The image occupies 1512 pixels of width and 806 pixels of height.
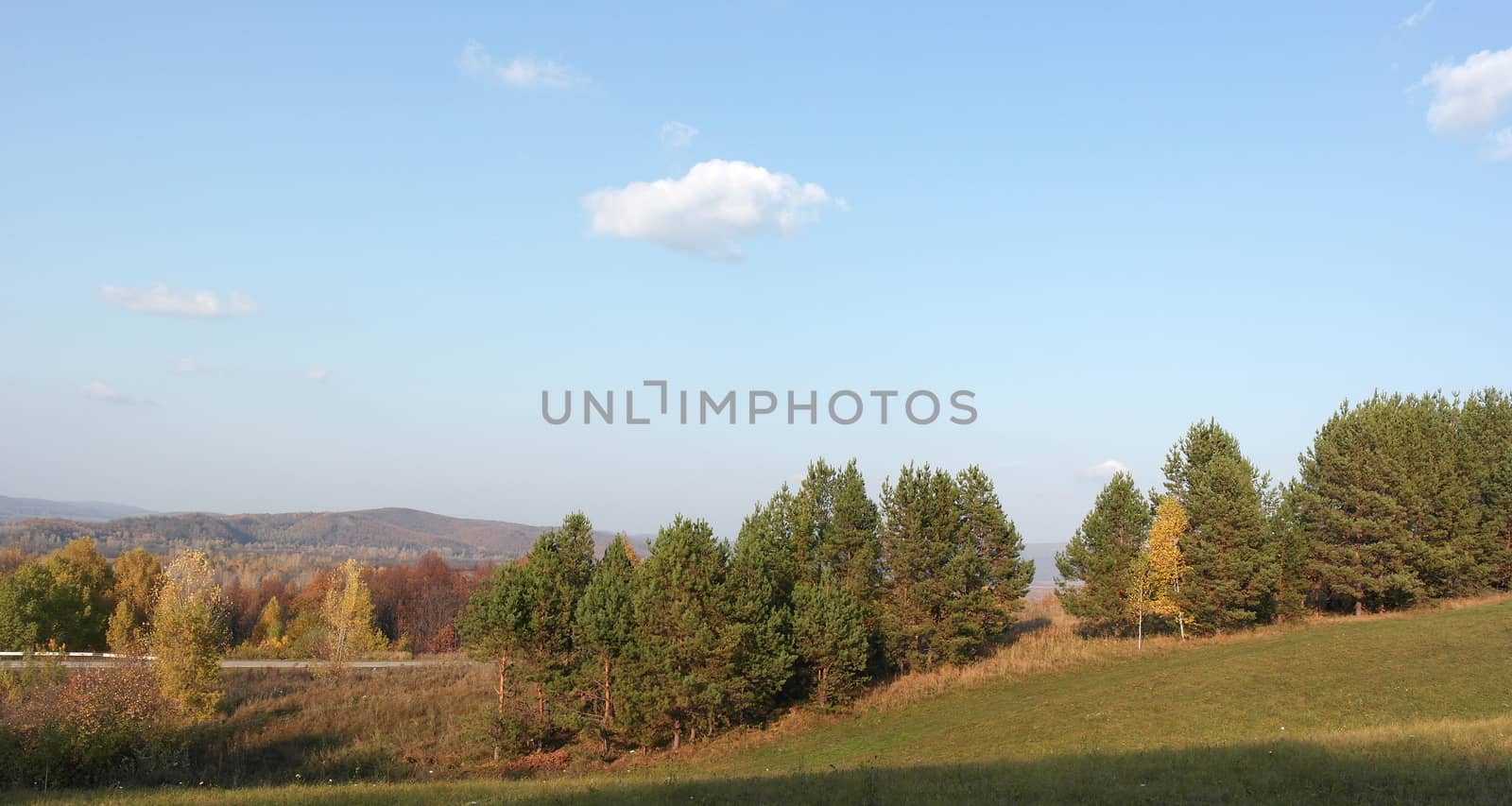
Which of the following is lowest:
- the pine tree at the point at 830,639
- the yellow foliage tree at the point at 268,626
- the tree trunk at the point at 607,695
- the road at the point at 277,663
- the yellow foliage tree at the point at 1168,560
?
the yellow foliage tree at the point at 268,626

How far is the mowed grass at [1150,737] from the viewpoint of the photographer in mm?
16172

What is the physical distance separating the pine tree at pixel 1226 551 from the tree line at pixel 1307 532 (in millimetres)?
77

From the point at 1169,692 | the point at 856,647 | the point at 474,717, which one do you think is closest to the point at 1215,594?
the point at 1169,692

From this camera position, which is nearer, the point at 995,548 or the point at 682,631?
the point at 682,631

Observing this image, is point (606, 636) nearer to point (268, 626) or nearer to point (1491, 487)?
point (1491, 487)

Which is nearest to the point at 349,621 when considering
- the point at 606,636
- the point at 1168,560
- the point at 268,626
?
the point at 268,626

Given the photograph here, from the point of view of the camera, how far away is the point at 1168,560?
50.6 metres

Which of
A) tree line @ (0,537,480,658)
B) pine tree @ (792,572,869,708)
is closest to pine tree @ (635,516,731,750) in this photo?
pine tree @ (792,572,869,708)

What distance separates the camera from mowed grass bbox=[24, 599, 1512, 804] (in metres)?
16.2

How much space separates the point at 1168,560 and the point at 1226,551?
3.11 metres

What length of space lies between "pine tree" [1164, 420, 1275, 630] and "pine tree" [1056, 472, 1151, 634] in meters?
3.52

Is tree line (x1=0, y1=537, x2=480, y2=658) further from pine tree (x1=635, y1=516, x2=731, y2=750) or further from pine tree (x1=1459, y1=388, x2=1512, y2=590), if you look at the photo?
pine tree (x1=1459, y1=388, x2=1512, y2=590)

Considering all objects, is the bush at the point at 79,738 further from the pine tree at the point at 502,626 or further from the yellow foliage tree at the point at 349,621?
the yellow foliage tree at the point at 349,621

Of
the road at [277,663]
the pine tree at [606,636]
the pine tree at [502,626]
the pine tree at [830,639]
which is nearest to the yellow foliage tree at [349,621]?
the road at [277,663]
